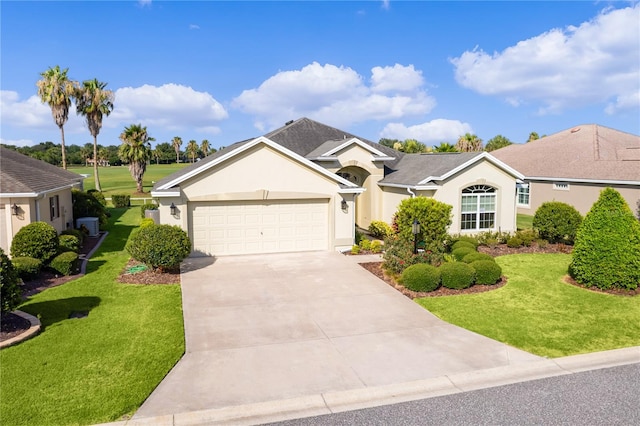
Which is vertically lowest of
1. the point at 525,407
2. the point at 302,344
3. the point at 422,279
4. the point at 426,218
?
the point at 525,407

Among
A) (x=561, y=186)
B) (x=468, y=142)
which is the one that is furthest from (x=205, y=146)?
(x=561, y=186)

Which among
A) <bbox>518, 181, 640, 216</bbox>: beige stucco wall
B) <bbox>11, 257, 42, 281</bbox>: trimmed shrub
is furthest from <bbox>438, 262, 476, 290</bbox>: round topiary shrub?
<bbox>518, 181, 640, 216</bbox>: beige stucco wall

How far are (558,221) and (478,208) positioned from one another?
3348 mm

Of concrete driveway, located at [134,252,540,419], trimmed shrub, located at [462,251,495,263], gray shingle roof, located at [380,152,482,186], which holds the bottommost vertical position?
concrete driveway, located at [134,252,540,419]

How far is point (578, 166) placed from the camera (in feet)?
89.8

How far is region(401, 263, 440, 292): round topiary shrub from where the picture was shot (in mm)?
13234

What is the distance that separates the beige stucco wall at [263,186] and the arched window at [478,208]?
571 cm

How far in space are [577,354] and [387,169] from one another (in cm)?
1702

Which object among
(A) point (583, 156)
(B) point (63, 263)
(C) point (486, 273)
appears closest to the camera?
(C) point (486, 273)

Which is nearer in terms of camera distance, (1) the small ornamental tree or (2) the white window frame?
(1) the small ornamental tree

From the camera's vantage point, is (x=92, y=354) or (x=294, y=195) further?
(x=294, y=195)

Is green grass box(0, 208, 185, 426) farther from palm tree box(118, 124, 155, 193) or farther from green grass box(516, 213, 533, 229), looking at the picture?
palm tree box(118, 124, 155, 193)

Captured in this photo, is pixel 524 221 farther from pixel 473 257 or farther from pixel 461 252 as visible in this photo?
pixel 473 257

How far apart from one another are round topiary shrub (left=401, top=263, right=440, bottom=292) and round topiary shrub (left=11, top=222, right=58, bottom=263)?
11581mm
